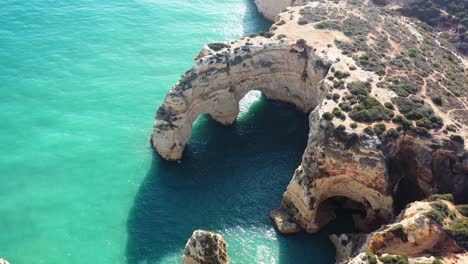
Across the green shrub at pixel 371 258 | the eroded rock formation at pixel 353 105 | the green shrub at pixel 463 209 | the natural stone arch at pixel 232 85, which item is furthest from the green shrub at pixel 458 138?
the green shrub at pixel 371 258

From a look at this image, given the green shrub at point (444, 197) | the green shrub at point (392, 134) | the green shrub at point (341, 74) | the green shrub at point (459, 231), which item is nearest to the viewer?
the green shrub at point (459, 231)

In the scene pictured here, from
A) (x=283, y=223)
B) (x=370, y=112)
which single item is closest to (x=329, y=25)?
(x=370, y=112)

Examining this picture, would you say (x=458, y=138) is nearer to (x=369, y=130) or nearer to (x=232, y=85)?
(x=369, y=130)

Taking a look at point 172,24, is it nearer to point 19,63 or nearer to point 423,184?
point 19,63

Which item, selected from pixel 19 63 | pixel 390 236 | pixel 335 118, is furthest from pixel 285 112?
pixel 19 63

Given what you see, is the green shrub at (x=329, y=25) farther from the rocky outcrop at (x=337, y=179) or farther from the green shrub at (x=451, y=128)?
the green shrub at (x=451, y=128)

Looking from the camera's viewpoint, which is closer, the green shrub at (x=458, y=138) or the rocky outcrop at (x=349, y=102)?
the green shrub at (x=458, y=138)
